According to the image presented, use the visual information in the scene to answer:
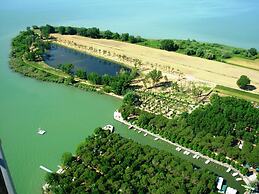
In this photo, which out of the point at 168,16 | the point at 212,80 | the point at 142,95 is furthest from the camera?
the point at 168,16

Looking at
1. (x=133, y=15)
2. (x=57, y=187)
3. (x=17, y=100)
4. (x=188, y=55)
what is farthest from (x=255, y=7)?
(x=57, y=187)

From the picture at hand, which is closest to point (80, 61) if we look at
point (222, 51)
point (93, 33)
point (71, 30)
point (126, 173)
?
point (93, 33)

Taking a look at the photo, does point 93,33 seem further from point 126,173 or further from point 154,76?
point 126,173

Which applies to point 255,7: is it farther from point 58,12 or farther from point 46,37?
point 46,37

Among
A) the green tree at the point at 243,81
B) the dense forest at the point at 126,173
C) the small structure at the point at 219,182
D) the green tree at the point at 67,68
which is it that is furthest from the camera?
the green tree at the point at 67,68

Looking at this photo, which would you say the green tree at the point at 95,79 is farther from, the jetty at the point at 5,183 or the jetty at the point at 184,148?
the jetty at the point at 5,183

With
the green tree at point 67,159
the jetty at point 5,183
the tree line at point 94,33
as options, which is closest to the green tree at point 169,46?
the tree line at point 94,33
